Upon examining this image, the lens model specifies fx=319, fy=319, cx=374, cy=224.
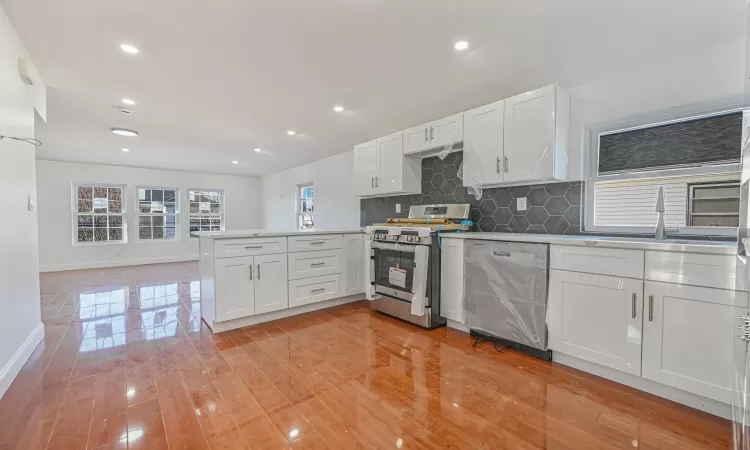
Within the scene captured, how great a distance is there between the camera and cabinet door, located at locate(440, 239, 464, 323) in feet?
9.76

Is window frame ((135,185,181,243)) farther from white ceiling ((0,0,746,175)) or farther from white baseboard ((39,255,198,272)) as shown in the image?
white ceiling ((0,0,746,175))

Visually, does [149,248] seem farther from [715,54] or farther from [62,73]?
[715,54]

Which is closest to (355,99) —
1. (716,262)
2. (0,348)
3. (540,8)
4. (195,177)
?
(540,8)

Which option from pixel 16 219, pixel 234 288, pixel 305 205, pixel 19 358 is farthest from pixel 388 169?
pixel 19 358

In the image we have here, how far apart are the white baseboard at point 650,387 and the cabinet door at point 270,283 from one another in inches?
101

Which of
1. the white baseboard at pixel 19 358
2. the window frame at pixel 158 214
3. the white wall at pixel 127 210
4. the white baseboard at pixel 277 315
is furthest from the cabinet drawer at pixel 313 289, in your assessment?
the window frame at pixel 158 214

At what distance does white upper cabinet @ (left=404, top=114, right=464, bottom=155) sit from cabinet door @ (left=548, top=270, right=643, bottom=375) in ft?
5.39

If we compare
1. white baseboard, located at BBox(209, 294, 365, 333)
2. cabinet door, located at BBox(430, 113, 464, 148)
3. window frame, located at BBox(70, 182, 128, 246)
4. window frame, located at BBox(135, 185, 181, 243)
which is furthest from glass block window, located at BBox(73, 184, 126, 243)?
cabinet door, located at BBox(430, 113, 464, 148)

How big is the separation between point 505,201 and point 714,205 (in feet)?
4.73

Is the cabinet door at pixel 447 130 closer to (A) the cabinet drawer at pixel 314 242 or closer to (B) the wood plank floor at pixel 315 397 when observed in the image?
(A) the cabinet drawer at pixel 314 242

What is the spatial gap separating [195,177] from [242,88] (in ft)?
19.6

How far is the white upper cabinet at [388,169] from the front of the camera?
387 centimetres

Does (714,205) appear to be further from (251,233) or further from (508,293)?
(251,233)

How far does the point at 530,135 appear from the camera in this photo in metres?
2.66
